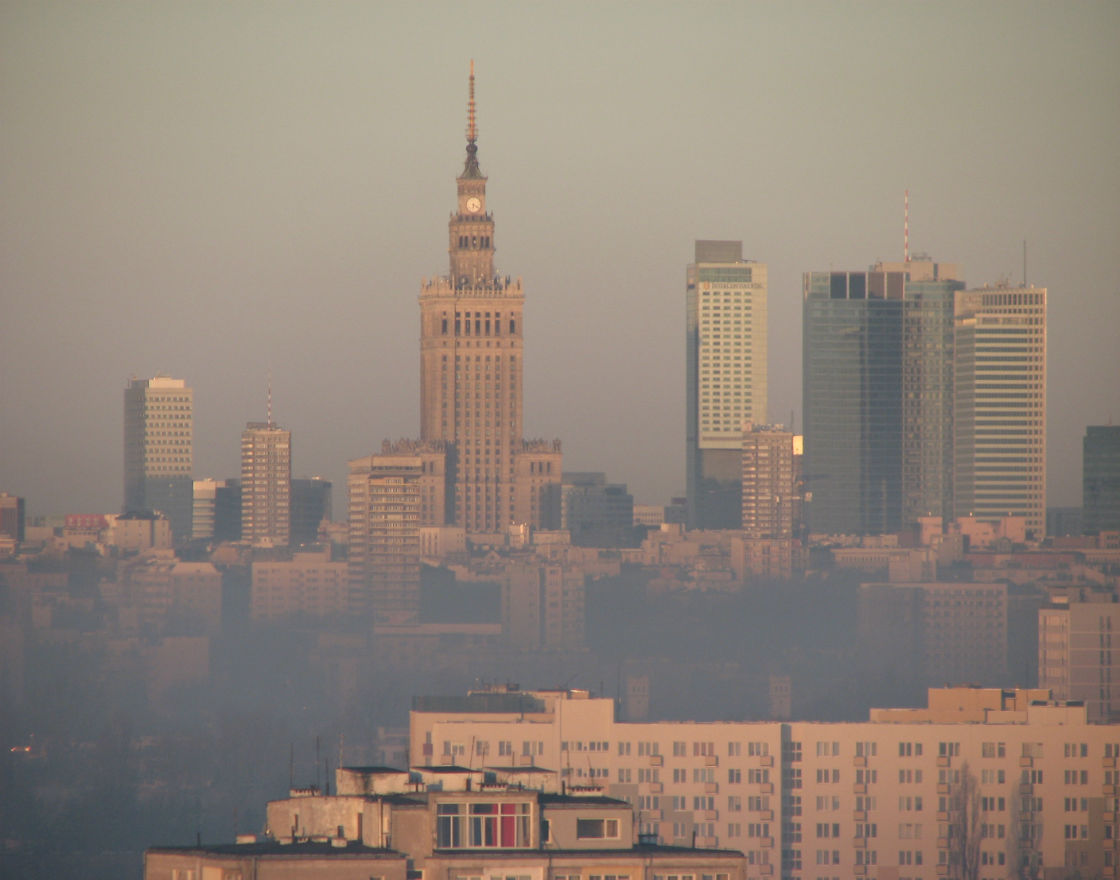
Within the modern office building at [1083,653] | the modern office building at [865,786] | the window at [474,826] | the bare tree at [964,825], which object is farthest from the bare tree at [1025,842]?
the modern office building at [1083,653]

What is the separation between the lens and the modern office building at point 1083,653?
601 feet

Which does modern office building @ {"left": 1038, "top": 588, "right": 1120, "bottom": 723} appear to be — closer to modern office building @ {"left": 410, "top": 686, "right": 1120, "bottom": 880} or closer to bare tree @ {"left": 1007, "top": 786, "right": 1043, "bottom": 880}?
bare tree @ {"left": 1007, "top": 786, "right": 1043, "bottom": 880}

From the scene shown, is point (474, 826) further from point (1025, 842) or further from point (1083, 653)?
point (1083, 653)

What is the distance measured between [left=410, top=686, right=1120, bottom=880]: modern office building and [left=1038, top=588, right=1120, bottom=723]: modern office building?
72.3 m

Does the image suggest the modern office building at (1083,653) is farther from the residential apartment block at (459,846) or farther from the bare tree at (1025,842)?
the residential apartment block at (459,846)

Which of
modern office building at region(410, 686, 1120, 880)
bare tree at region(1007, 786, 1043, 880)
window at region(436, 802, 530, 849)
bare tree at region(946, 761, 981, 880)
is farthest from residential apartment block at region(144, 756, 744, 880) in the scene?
bare tree at region(1007, 786, 1043, 880)

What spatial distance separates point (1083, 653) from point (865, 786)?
8625 centimetres

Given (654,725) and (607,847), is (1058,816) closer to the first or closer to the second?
(654,725)

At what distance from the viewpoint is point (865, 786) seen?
105 metres

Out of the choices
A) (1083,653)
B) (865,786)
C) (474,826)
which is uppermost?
(474,826)

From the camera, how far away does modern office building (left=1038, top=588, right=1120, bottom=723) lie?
183m

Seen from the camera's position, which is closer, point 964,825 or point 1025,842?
point 964,825

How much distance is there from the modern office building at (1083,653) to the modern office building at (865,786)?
7226 centimetres

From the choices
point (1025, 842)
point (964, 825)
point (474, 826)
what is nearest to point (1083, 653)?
point (1025, 842)
